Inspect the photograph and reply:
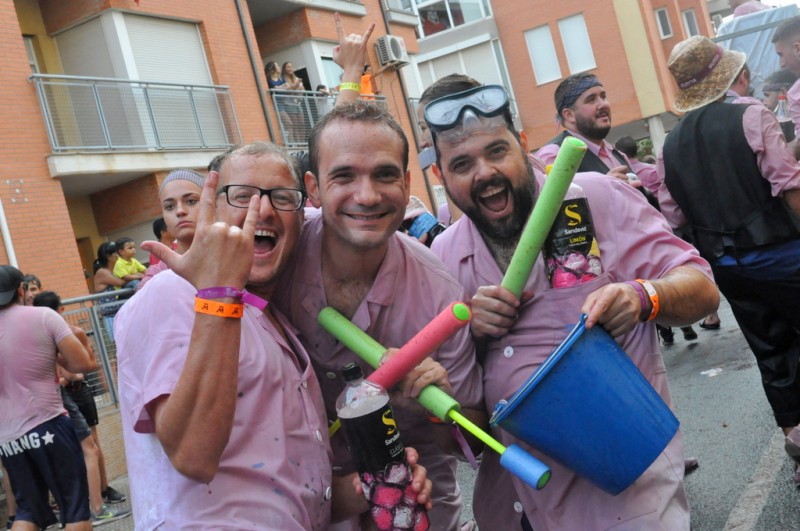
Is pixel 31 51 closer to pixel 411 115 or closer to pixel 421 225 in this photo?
pixel 411 115

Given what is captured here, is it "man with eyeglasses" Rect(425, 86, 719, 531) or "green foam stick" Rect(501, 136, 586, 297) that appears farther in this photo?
"man with eyeglasses" Rect(425, 86, 719, 531)

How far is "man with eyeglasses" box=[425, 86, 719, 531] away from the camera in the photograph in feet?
8.00

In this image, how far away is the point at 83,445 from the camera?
7.07 metres

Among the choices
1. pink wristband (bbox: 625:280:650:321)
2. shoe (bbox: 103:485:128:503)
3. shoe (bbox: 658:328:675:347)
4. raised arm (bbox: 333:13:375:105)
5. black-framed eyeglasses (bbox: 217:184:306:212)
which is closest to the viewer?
pink wristband (bbox: 625:280:650:321)

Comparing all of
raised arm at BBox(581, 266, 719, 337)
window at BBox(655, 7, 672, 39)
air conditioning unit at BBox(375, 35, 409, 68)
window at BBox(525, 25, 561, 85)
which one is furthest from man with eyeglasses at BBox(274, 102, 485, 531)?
window at BBox(655, 7, 672, 39)

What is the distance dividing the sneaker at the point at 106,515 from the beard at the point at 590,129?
17.5 ft

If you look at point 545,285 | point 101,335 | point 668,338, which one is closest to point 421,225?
point 545,285

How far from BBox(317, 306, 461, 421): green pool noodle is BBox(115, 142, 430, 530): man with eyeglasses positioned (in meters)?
0.17

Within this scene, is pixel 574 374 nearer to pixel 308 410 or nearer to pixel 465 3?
pixel 308 410

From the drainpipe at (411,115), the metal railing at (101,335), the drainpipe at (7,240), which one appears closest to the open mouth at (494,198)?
the metal railing at (101,335)

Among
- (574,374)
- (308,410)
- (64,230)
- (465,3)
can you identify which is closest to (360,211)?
(308,410)

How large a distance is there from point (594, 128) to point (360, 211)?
3.40 metres

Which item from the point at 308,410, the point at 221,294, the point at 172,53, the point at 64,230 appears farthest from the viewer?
the point at 172,53

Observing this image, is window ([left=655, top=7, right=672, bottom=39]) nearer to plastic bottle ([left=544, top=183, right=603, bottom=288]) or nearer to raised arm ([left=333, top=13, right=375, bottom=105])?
raised arm ([left=333, top=13, right=375, bottom=105])
